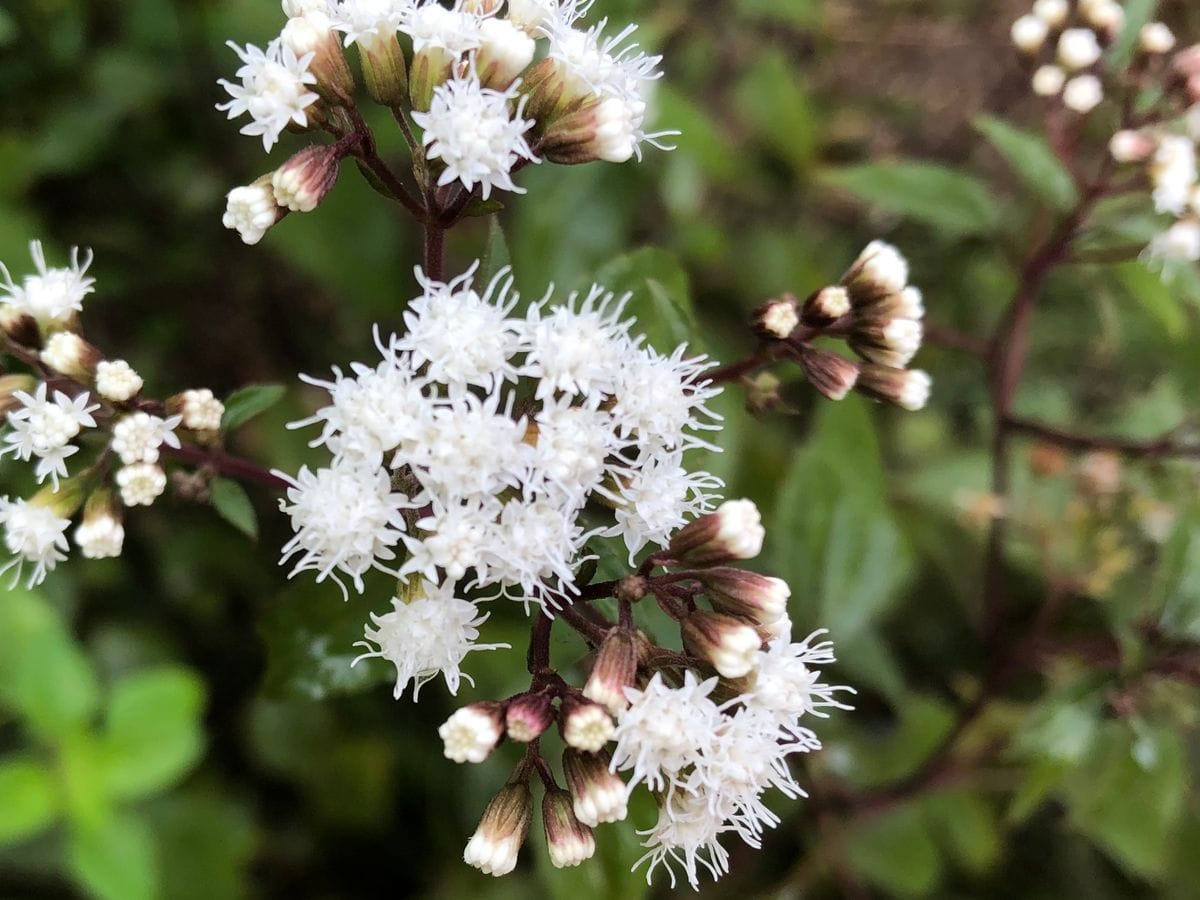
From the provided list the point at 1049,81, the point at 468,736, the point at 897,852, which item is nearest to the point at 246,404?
the point at 468,736

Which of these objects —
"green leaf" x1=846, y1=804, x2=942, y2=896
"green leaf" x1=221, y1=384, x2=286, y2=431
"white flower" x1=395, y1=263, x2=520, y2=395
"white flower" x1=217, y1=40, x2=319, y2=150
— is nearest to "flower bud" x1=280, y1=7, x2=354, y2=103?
"white flower" x1=217, y1=40, x2=319, y2=150

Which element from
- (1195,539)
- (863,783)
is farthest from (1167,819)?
(863,783)

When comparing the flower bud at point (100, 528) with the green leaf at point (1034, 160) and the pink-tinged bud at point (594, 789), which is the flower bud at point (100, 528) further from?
the green leaf at point (1034, 160)

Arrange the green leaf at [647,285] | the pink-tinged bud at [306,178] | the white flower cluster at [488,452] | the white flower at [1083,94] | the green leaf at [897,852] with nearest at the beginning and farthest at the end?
the white flower cluster at [488,452] → the pink-tinged bud at [306,178] → the green leaf at [647,285] → the white flower at [1083,94] → the green leaf at [897,852]

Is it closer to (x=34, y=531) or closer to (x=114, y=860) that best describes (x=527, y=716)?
(x=34, y=531)

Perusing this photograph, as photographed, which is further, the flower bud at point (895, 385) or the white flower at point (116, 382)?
the flower bud at point (895, 385)

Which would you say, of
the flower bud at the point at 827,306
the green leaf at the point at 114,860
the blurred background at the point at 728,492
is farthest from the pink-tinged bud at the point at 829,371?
the green leaf at the point at 114,860

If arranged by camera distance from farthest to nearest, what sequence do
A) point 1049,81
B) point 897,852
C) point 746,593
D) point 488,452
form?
point 897,852, point 1049,81, point 746,593, point 488,452
